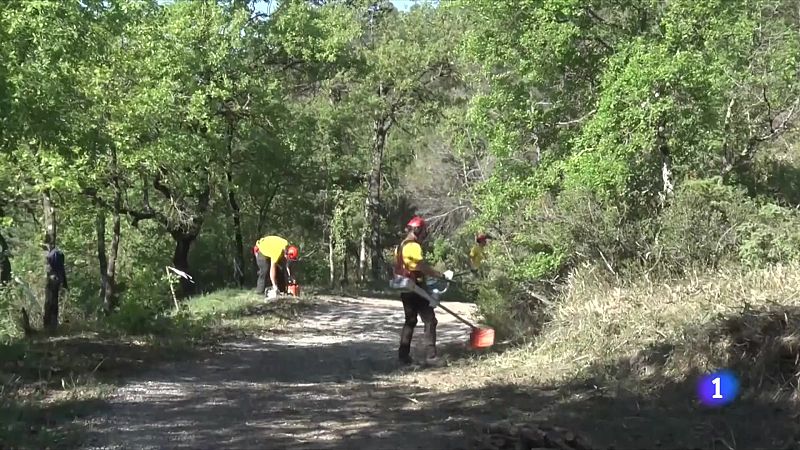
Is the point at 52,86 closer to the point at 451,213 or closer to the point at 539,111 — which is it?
the point at 539,111

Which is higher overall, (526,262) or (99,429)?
(526,262)

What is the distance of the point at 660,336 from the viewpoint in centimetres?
887

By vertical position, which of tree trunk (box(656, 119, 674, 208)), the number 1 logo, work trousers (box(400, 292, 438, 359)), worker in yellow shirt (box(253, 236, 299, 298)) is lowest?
the number 1 logo

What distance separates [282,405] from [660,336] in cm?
393

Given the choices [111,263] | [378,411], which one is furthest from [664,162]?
[111,263]

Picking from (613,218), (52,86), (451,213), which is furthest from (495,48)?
(451,213)

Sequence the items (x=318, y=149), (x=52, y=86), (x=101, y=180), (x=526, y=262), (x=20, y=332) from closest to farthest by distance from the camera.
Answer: (x=52, y=86), (x=526, y=262), (x=20, y=332), (x=101, y=180), (x=318, y=149)

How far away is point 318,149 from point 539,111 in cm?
1804

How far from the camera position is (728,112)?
13.8m

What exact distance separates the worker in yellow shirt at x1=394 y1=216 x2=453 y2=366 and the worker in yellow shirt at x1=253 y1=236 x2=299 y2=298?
8302 mm

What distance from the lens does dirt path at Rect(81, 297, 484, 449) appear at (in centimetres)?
712

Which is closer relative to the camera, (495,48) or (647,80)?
(647,80)

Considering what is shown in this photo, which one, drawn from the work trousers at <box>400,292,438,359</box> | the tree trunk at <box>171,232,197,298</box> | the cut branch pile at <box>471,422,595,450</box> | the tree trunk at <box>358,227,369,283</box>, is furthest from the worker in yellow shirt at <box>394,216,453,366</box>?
the tree trunk at <box>358,227,369,283</box>

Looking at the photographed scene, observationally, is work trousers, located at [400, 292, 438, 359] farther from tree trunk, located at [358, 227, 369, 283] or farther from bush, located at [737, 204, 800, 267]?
tree trunk, located at [358, 227, 369, 283]
